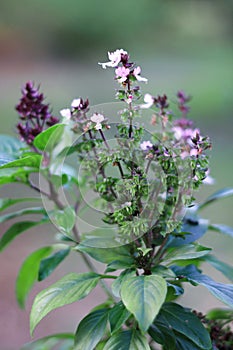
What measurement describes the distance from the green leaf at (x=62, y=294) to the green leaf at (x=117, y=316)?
5 centimetres

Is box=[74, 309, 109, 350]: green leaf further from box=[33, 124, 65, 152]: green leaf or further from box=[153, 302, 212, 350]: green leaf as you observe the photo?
box=[33, 124, 65, 152]: green leaf

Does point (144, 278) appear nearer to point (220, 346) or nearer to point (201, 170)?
point (201, 170)

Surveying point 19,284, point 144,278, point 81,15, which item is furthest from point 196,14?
point 144,278

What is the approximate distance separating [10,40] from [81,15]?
0.48 m

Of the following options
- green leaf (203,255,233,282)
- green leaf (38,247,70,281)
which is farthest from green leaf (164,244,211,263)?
green leaf (38,247,70,281)

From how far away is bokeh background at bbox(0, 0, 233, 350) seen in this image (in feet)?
9.43

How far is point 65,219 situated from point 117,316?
180 mm

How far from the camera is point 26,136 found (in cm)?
85

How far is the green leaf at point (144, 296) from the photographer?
566mm

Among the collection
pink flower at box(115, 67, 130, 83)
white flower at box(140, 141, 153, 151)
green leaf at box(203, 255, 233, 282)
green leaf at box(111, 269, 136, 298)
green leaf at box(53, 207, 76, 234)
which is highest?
pink flower at box(115, 67, 130, 83)

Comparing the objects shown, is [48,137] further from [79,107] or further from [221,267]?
[221,267]

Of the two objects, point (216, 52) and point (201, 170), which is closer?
point (201, 170)

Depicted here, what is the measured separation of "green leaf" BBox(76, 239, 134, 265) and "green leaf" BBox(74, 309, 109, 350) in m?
0.08

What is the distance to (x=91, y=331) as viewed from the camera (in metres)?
0.72
